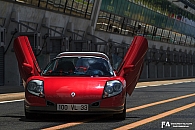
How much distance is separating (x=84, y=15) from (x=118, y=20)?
8.63 meters

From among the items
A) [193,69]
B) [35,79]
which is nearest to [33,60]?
[35,79]

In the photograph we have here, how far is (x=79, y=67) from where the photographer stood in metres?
11.0

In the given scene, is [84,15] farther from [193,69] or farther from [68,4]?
[193,69]

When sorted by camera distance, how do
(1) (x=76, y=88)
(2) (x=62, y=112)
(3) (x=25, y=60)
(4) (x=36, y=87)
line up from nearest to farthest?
(2) (x=62, y=112) < (1) (x=76, y=88) < (4) (x=36, y=87) < (3) (x=25, y=60)

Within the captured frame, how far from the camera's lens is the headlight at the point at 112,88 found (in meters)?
9.42

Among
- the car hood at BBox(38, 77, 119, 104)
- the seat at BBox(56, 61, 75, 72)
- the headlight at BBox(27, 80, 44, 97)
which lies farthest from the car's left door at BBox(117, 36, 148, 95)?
the headlight at BBox(27, 80, 44, 97)

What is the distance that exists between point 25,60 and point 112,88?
2429 millimetres

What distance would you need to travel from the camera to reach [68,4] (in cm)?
4000

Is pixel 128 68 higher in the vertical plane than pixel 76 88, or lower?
higher

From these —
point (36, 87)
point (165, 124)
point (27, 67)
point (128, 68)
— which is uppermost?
point (128, 68)

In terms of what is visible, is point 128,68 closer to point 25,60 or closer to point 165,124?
point 165,124

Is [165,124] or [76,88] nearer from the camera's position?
[165,124]

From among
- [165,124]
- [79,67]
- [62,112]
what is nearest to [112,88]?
[62,112]

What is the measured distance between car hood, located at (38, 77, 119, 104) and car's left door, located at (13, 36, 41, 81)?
2.91 feet
